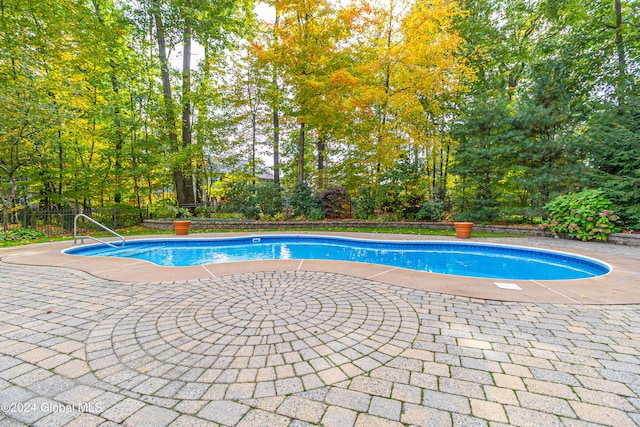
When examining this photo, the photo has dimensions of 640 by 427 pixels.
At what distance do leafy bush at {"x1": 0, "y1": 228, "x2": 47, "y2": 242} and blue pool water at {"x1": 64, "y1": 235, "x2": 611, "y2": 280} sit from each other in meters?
2.74

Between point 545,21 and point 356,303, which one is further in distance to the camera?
point 545,21

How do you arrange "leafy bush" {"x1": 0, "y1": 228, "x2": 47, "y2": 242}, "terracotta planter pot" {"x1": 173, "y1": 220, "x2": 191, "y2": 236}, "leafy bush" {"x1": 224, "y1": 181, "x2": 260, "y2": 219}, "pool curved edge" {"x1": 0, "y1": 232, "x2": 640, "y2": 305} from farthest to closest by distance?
"leafy bush" {"x1": 224, "y1": 181, "x2": 260, "y2": 219} → "terracotta planter pot" {"x1": 173, "y1": 220, "x2": 191, "y2": 236} → "leafy bush" {"x1": 0, "y1": 228, "x2": 47, "y2": 242} → "pool curved edge" {"x1": 0, "y1": 232, "x2": 640, "y2": 305}

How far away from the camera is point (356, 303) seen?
9.83ft

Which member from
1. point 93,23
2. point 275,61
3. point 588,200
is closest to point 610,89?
point 588,200

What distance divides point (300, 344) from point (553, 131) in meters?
10.9

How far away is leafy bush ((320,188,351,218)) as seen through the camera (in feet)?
36.5

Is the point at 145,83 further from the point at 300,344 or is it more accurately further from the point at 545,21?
the point at 545,21

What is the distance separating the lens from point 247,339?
2.19m

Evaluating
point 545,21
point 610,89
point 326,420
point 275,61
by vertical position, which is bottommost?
point 326,420

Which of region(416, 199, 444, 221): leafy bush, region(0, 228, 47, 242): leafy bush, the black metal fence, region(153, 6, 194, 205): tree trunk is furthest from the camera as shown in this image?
region(153, 6, 194, 205): tree trunk

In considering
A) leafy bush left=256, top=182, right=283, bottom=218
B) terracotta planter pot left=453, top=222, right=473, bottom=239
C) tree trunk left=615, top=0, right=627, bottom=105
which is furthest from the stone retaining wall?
tree trunk left=615, top=0, right=627, bottom=105

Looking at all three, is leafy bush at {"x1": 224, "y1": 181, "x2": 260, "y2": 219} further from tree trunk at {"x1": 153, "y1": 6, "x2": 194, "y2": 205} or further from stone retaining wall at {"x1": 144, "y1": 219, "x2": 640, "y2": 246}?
tree trunk at {"x1": 153, "y1": 6, "x2": 194, "y2": 205}

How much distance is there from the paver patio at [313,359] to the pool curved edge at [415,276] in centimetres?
16

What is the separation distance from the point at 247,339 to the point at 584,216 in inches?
371
